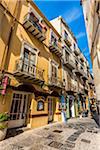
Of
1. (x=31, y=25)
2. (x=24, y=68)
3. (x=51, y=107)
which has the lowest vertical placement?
(x=51, y=107)

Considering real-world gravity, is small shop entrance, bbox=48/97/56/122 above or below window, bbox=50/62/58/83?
below

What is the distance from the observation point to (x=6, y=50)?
6.47m

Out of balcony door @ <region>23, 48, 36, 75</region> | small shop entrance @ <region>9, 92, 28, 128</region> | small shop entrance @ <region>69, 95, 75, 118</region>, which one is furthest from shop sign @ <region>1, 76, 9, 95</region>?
small shop entrance @ <region>69, 95, 75, 118</region>

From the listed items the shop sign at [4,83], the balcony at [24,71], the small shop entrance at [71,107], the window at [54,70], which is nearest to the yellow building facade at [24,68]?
the balcony at [24,71]

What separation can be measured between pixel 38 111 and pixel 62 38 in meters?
10.9

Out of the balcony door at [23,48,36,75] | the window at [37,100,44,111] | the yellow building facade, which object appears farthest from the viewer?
the window at [37,100,44,111]

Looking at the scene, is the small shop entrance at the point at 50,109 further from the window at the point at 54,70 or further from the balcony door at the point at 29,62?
the balcony door at the point at 29,62

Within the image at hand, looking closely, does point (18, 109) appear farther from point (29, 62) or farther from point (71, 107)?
point (71, 107)

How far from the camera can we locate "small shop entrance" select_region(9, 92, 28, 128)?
6672 mm

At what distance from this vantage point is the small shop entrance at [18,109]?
6672mm

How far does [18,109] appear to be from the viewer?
7.12m

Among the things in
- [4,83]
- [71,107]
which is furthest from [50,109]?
[4,83]

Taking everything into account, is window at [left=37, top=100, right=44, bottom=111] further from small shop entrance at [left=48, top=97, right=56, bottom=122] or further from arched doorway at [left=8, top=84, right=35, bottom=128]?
small shop entrance at [left=48, top=97, right=56, bottom=122]

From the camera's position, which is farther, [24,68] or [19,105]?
[24,68]
